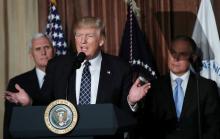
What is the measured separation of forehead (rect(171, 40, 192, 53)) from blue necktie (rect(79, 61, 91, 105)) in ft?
3.74

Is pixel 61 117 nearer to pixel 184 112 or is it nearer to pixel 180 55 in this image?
pixel 184 112

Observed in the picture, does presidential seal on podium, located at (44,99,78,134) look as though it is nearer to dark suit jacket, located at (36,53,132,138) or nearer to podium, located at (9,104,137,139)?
podium, located at (9,104,137,139)

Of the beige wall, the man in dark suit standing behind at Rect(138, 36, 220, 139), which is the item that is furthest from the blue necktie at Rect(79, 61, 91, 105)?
the beige wall

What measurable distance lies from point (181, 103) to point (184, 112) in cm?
11

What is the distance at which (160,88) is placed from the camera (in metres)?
3.84

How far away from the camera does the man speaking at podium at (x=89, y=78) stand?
2844 mm

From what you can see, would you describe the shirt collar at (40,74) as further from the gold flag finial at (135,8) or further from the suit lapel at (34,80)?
the gold flag finial at (135,8)

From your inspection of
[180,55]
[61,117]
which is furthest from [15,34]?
[61,117]

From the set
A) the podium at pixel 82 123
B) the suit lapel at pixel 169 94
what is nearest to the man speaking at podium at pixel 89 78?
the podium at pixel 82 123

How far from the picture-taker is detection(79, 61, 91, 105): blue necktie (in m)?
2.84

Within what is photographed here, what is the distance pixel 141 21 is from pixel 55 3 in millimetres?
846

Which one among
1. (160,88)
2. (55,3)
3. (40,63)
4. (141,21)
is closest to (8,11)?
(55,3)

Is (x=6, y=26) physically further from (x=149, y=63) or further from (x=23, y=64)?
(x=149, y=63)

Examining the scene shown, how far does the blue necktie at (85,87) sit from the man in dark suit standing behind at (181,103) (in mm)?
1022
